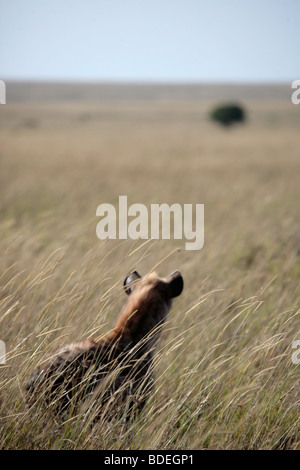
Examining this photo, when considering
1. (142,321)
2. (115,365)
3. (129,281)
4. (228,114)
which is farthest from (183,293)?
(228,114)

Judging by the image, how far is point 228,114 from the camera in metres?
48.8

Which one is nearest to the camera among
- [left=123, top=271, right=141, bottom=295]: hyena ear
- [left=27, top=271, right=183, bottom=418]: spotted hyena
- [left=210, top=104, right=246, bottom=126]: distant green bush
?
[left=27, top=271, right=183, bottom=418]: spotted hyena

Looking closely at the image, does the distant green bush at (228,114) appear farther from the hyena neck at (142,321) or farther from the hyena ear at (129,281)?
the hyena neck at (142,321)

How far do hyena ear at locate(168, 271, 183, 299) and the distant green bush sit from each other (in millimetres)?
47384

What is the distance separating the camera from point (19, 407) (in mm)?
2506

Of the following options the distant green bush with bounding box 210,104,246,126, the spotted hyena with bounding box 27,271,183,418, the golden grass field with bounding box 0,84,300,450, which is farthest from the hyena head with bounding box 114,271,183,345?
the distant green bush with bounding box 210,104,246,126

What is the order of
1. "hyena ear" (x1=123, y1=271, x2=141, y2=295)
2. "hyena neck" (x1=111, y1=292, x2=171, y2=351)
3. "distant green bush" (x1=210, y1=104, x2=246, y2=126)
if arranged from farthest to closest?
"distant green bush" (x1=210, y1=104, x2=246, y2=126) < "hyena ear" (x1=123, y1=271, x2=141, y2=295) < "hyena neck" (x1=111, y1=292, x2=171, y2=351)

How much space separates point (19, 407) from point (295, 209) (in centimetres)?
718

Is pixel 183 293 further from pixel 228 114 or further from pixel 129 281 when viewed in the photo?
pixel 228 114

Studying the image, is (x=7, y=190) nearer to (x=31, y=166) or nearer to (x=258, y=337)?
Result: (x=31, y=166)

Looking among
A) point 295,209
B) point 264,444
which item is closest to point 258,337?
point 264,444

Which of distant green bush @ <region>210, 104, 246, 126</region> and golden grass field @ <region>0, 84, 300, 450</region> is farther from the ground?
distant green bush @ <region>210, 104, 246, 126</region>

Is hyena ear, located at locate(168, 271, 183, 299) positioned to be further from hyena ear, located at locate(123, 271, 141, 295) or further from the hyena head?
hyena ear, located at locate(123, 271, 141, 295)

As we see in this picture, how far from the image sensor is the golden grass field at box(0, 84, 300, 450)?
2564 millimetres
